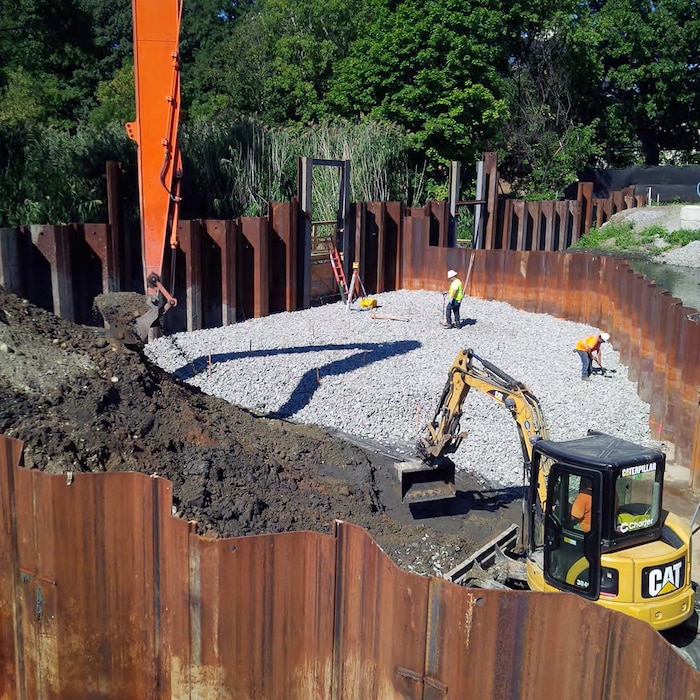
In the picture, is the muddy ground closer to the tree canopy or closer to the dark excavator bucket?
the dark excavator bucket

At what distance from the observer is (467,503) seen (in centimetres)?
945

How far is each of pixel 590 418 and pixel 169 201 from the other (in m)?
6.33

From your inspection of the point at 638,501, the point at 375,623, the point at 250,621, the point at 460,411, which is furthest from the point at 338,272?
the point at 375,623

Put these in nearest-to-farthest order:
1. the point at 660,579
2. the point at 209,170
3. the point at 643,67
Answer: the point at 660,579 → the point at 209,170 → the point at 643,67

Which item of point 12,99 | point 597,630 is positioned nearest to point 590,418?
point 597,630

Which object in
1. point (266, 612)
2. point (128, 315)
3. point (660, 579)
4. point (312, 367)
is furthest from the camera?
point (312, 367)

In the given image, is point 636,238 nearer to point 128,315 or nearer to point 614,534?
A: point 128,315

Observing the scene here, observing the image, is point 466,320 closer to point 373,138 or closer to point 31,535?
point 373,138

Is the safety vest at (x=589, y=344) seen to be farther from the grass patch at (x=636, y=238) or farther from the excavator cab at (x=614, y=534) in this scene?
the grass patch at (x=636, y=238)

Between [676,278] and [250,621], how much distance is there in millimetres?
23959

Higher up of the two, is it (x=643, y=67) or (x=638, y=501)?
(x=643, y=67)

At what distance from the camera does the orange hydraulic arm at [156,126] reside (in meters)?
10.3

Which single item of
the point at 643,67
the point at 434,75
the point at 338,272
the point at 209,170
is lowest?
the point at 338,272

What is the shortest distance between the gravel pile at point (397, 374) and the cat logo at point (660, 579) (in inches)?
167
